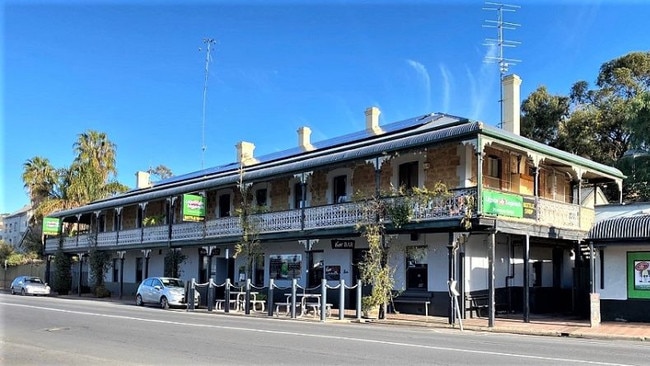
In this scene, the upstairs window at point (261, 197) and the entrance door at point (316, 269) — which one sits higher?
the upstairs window at point (261, 197)

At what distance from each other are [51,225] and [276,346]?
3644 centimetres

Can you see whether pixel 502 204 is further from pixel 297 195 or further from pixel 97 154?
pixel 97 154

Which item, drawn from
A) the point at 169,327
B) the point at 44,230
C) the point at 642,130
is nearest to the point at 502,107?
the point at 642,130

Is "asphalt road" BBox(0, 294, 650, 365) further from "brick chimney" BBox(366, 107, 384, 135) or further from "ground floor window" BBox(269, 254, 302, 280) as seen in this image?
"brick chimney" BBox(366, 107, 384, 135)

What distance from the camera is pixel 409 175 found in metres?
24.6

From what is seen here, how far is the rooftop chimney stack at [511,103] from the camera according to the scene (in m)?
27.0

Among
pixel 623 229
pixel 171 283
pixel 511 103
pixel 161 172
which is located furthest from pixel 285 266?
pixel 161 172

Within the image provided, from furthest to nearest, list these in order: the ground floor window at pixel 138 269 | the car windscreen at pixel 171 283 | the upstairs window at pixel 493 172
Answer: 1. the ground floor window at pixel 138 269
2. the car windscreen at pixel 171 283
3. the upstairs window at pixel 493 172

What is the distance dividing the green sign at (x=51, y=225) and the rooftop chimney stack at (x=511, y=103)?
32.2 metres

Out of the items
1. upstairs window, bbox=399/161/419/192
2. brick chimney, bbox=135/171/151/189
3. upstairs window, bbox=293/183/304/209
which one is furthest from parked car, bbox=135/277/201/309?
brick chimney, bbox=135/171/151/189

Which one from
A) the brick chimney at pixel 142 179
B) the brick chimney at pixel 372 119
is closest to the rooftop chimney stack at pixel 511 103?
the brick chimney at pixel 372 119

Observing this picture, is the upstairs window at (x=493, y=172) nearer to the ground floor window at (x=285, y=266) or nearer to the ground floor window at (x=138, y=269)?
the ground floor window at (x=285, y=266)

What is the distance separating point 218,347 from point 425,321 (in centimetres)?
987

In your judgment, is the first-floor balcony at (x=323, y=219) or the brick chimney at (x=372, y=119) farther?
the brick chimney at (x=372, y=119)
